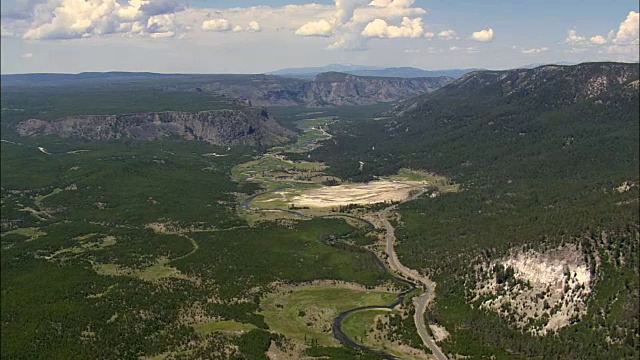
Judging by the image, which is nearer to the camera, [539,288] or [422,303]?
[539,288]

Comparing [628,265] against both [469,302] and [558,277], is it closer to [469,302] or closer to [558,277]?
[558,277]

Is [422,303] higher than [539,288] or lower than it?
lower

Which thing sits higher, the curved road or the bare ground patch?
the bare ground patch

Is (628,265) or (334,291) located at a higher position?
(628,265)

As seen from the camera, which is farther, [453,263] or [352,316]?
[453,263]

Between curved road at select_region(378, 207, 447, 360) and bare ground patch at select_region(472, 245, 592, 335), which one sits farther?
bare ground patch at select_region(472, 245, 592, 335)

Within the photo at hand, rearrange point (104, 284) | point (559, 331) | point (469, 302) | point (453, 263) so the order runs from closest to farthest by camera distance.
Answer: point (559, 331)
point (469, 302)
point (104, 284)
point (453, 263)

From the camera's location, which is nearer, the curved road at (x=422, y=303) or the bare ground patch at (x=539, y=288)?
the curved road at (x=422, y=303)

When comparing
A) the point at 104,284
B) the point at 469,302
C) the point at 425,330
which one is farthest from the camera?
the point at 104,284

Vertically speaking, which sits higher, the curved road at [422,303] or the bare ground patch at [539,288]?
the bare ground patch at [539,288]

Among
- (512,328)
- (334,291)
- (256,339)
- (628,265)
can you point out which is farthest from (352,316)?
(628,265)
